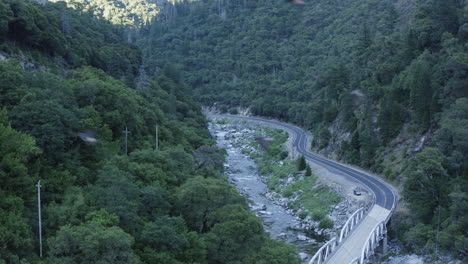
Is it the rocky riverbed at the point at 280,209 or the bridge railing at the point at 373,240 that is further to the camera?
the rocky riverbed at the point at 280,209

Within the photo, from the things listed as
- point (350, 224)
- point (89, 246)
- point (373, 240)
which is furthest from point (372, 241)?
point (89, 246)

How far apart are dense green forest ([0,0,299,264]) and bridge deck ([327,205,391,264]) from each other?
475 cm

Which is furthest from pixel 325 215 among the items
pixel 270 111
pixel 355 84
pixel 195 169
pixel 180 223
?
pixel 270 111

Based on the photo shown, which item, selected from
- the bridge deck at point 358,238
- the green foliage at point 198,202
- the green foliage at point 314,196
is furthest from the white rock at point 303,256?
the green foliage at point 198,202

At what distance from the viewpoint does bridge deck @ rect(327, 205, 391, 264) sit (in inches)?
1128

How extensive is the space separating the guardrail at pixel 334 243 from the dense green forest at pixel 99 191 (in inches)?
112

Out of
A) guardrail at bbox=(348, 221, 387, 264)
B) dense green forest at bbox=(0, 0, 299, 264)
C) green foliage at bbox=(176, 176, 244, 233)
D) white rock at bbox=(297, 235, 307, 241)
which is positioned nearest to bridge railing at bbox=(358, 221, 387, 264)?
guardrail at bbox=(348, 221, 387, 264)

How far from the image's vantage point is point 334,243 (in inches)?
1172

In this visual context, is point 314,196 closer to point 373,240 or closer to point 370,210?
point 370,210

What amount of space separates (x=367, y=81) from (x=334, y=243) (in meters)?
29.0

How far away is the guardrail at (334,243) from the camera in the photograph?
90.2ft

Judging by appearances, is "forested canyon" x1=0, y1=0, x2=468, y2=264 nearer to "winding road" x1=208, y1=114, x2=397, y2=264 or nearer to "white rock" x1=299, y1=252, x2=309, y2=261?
"winding road" x1=208, y1=114, x2=397, y2=264

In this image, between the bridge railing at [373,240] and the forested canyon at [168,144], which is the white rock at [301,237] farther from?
the forested canyon at [168,144]

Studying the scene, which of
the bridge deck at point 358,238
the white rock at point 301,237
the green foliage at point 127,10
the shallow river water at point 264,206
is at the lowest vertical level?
the shallow river water at point 264,206
